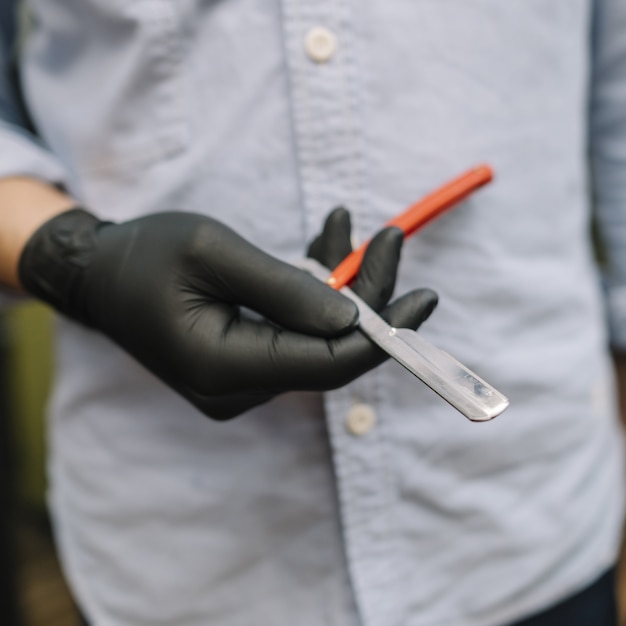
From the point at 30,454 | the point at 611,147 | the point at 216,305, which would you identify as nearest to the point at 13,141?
the point at 216,305

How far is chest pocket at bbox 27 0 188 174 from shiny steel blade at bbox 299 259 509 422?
0.66ft

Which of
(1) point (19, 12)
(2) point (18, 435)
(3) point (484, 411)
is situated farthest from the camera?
(2) point (18, 435)

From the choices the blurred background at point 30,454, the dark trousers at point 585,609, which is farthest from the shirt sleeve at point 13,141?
the blurred background at point 30,454

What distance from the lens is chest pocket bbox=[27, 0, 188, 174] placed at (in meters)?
0.44

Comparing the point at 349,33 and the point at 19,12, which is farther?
the point at 19,12

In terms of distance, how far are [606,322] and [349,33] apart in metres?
0.36

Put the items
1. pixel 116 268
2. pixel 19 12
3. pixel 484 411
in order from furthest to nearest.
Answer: pixel 19 12
pixel 116 268
pixel 484 411

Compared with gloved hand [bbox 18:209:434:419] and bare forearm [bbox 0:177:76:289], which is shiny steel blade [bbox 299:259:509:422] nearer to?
gloved hand [bbox 18:209:434:419]

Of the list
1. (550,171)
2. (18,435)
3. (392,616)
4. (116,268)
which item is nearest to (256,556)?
(392,616)

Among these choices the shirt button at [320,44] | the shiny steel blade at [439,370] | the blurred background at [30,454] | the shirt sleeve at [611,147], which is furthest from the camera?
the blurred background at [30,454]

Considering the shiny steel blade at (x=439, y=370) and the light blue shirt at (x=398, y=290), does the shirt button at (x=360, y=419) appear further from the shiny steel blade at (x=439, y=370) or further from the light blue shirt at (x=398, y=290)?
the shiny steel blade at (x=439, y=370)

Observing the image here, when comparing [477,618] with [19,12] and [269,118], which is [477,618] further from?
[19,12]

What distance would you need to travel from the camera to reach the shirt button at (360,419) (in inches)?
17.4

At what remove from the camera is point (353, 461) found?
45 centimetres
